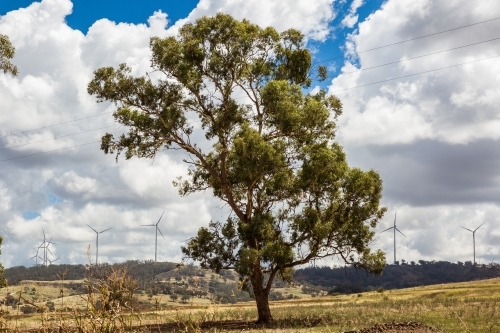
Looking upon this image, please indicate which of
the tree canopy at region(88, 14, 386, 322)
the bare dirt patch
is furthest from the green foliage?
the bare dirt patch

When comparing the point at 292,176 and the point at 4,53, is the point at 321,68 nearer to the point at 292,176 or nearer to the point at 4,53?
the point at 292,176

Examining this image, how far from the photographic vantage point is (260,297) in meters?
38.9

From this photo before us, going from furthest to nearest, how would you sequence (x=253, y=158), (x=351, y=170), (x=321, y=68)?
(x=321, y=68) < (x=351, y=170) < (x=253, y=158)

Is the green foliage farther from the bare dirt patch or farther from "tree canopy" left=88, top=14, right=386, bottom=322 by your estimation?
the bare dirt patch

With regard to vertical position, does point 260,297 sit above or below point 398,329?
above

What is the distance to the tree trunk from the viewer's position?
3828 cm

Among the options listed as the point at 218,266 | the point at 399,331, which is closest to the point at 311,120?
the point at 218,266

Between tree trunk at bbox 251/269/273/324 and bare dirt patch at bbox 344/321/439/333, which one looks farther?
tree trunk at bbox 251/269/273/324

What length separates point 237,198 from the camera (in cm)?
4041

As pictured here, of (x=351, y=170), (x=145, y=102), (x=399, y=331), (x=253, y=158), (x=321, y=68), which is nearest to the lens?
(x=399, y=331)

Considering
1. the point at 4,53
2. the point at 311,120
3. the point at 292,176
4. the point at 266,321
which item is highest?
the point at 4,53

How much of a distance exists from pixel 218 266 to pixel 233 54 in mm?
14070

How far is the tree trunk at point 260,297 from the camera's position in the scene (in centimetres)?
3828

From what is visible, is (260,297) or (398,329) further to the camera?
(260,297)
